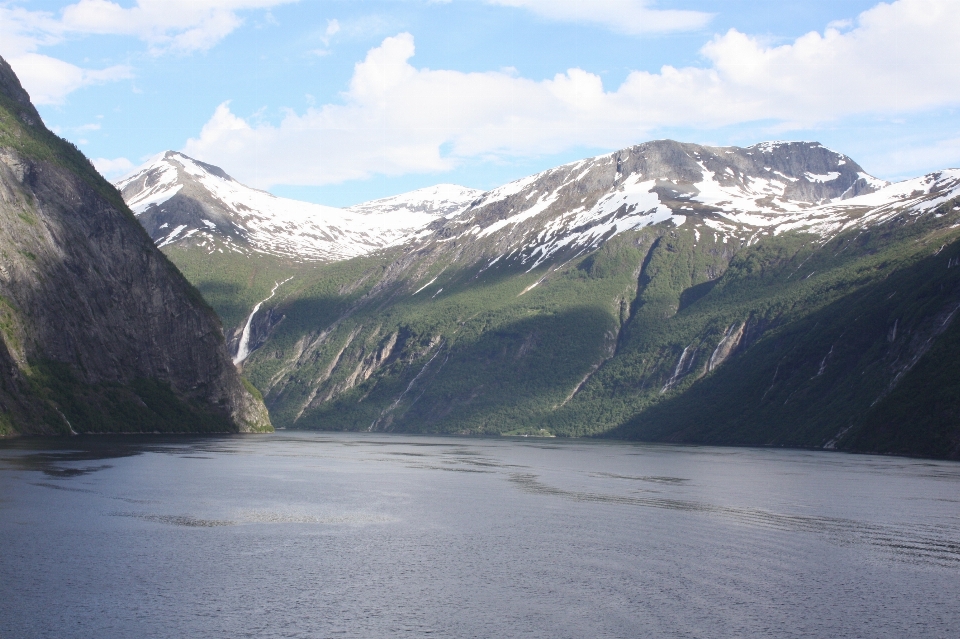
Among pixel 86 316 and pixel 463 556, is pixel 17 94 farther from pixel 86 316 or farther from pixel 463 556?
pixel 463 556

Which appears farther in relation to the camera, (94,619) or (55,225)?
(55,225)

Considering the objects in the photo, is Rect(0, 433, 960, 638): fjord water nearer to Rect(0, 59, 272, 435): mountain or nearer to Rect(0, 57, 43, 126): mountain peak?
Rect(0, 59, 272, 435): mountain

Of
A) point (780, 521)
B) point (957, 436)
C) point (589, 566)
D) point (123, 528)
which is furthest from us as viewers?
point (957, 436)

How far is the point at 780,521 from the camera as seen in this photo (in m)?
63.4

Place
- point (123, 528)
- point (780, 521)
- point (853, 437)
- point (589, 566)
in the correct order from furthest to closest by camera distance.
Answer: point (853, 437), point (780, 521), point (123, 528), point (589, 566)

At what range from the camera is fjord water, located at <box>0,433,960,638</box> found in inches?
1476

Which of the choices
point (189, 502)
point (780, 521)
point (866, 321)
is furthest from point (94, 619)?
point (866, 321)

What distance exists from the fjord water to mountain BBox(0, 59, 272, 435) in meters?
51.9

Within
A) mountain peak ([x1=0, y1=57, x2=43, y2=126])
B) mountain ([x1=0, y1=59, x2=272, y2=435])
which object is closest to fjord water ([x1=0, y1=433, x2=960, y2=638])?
mountain ([x1=0, y1=59, x2=272, y2=435])

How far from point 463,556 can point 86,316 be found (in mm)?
120117

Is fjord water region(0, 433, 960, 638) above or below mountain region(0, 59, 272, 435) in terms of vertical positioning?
below

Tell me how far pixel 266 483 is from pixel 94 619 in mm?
46587

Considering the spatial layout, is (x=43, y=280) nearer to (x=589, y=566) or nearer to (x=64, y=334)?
(x=64, y=334)

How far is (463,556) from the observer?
5016 centimetres
